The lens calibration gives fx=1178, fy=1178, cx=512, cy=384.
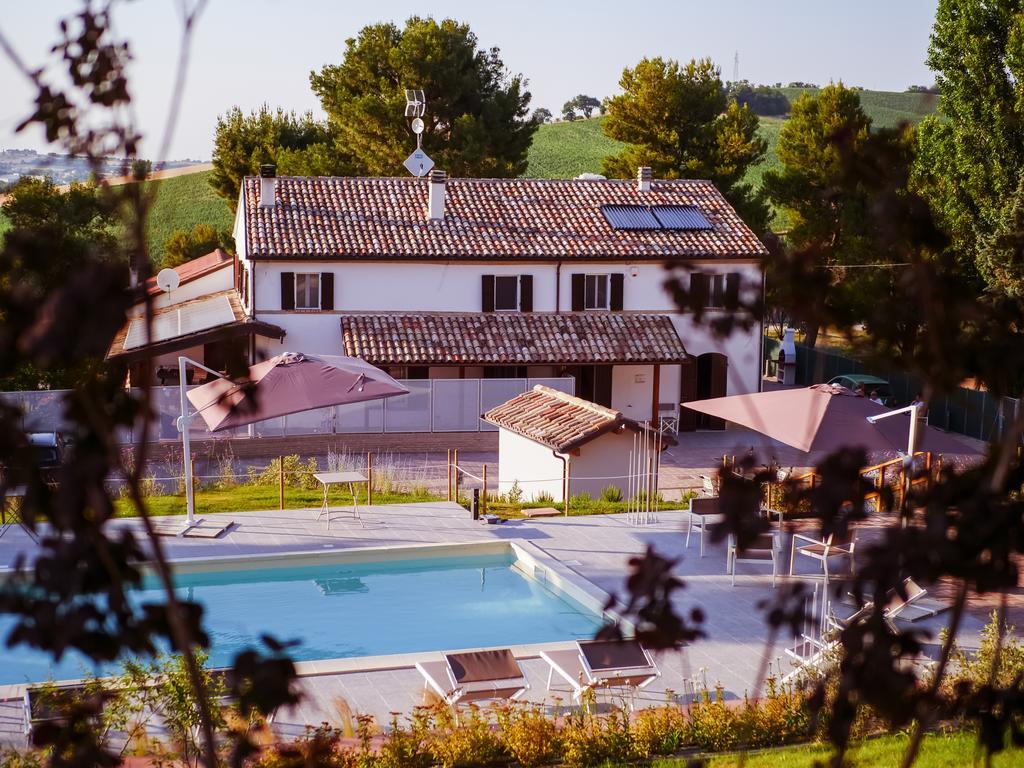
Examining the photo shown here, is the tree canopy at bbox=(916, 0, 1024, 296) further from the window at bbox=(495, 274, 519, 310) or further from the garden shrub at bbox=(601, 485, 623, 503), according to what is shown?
the garden shrub at bbox=(601, 485, 623, 503)

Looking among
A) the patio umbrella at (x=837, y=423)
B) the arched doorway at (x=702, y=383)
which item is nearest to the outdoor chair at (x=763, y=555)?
the patio umbrella at (x=837, y=423)

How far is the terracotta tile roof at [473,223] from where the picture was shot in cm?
2914

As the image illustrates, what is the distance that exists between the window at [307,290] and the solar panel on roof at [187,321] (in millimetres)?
1805

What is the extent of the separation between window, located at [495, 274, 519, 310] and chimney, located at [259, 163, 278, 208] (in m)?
6.20

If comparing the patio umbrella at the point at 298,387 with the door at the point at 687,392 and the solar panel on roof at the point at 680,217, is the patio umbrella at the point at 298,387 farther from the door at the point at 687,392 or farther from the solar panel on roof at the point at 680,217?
the solar panel on roof at the point at 680,217

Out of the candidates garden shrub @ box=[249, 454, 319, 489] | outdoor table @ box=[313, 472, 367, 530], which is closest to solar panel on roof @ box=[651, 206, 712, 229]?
garden shrub @ box=[249, 454, 319, 489]

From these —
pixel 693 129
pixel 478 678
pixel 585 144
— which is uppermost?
pixel 585 144

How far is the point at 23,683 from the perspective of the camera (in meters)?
12.2

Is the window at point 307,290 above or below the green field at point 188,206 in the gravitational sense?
below

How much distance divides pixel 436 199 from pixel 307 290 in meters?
4.41

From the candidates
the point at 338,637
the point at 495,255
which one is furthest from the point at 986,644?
the point at 495,255

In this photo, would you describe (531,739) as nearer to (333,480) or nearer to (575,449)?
(333,480)

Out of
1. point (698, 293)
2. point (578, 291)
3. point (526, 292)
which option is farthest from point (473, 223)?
point (698, 293)

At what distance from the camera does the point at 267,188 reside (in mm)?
30328
